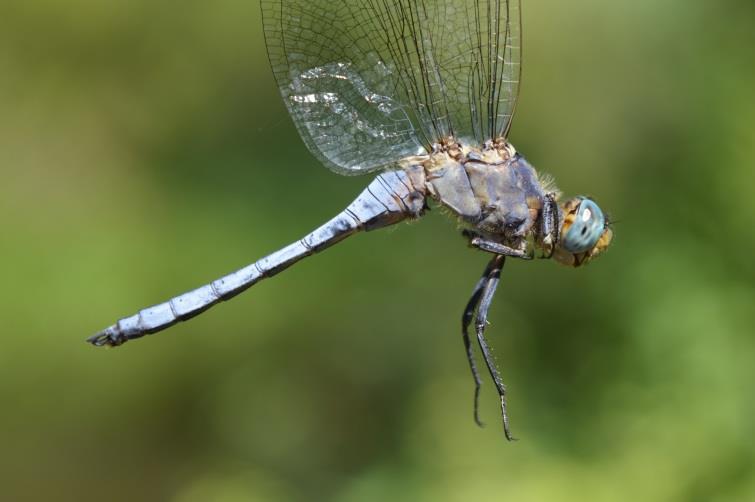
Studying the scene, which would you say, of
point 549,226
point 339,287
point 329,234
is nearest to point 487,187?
point 549,226

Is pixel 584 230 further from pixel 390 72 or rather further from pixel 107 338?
pixel 107 338

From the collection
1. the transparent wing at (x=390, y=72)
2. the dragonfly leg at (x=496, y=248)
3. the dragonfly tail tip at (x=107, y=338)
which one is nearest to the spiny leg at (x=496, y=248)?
the dragonfly leg at (x=496, y=248)

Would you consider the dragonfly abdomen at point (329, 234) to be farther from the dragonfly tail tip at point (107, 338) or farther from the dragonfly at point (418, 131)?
the dragonfly tail tip at point (107, 338)

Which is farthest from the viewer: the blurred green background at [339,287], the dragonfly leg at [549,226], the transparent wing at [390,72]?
the blurred green background at [339,287]

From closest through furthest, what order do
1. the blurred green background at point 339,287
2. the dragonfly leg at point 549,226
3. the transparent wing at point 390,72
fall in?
the dragonfly leg at point 549,226 < the transparent wing at point 390,72 < the blurred green background at point 339,287

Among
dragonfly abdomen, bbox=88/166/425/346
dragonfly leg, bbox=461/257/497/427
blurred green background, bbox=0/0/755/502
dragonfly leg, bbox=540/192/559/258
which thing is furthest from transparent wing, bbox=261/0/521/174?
blurred green background, bbox=0/0/755/502

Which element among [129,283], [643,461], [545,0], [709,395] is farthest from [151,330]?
[545,0]
